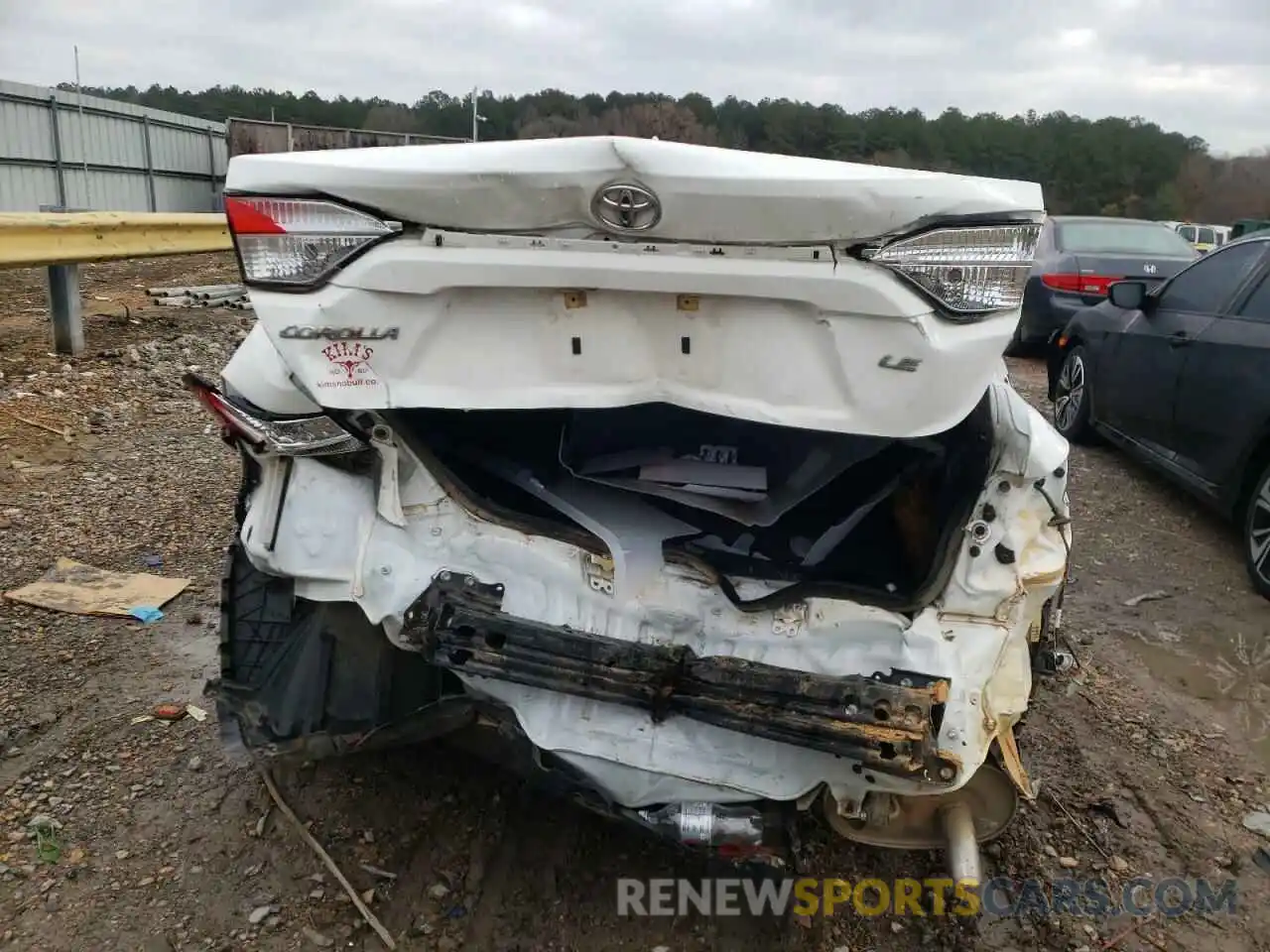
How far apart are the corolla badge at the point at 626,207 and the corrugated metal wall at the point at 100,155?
13.0 m

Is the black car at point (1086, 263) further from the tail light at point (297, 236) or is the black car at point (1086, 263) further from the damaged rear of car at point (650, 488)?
the tail light at point (297, 236)

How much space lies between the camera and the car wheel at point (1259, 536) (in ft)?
13.9

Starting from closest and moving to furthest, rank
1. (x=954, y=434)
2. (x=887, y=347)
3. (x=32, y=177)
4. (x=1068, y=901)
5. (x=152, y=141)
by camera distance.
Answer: (x=887, y=347) < (x=954, y=434) < (x=1068, y=901) < (x=32, y=177) < (x=152, y=141)

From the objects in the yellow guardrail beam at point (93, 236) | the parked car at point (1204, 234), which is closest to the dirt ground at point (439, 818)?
the yellow guardrail beam at point (93, 236)

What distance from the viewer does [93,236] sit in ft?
19.9

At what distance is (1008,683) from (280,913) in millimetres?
1660

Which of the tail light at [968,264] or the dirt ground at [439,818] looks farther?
the dirt ground at [439,818]

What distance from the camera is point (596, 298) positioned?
1.88 m

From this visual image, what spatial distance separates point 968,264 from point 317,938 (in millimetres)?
1946

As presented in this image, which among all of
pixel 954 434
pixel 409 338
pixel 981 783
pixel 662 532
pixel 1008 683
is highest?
pixel 409 338

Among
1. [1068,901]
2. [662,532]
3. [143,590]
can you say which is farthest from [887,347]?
[143,590]

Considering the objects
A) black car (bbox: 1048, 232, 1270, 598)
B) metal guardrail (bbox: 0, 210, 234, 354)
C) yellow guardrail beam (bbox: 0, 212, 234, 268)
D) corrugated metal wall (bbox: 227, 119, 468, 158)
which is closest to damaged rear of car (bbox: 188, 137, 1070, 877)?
black car (bbox: 1048, 232, 1270, 598)

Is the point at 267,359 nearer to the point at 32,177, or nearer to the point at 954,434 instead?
the point at 954,434

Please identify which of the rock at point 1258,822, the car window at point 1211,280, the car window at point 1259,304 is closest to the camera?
the rock at point 1258,822
